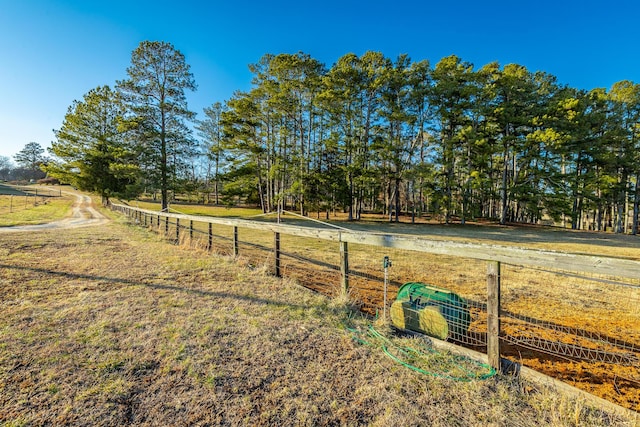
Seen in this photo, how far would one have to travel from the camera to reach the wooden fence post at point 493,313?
2.26 m

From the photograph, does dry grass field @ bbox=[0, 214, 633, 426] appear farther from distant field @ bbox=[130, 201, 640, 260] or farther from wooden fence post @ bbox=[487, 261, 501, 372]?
distant field @ bbox=[130, 201, 640, 260]

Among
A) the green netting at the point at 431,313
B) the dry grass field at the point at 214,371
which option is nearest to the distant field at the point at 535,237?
the dry grass field at the point at 214,371

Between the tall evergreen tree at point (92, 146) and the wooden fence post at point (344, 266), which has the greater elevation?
the tall evergreen tree at point (92, 146)

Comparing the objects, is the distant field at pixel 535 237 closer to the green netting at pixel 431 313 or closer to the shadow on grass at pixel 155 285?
the shadow on grass at pixel 155 285

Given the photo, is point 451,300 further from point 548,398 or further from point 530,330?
point 530,330

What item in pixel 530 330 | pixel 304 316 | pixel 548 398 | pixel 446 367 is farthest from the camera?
pixel 530 330

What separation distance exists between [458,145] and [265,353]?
23.9 metres

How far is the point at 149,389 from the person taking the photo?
1.89 m

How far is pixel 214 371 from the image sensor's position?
212 centimetres

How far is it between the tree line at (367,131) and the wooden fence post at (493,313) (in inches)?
719

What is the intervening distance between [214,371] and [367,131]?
21.4 metres

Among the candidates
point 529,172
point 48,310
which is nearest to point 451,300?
point 48,310

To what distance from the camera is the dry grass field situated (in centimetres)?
170

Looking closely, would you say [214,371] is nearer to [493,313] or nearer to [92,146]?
[493,313]
